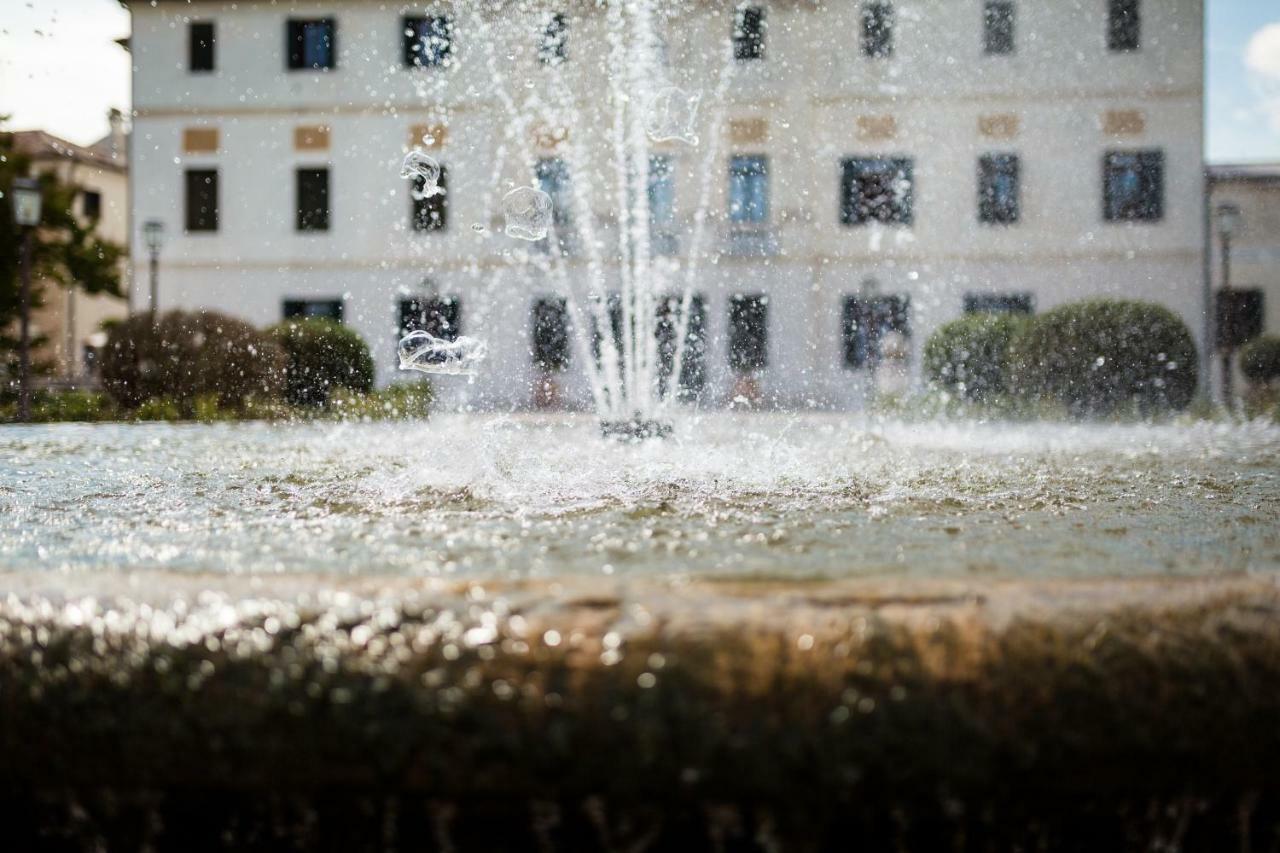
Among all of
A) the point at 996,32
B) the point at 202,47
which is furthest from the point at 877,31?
the point at 202,47

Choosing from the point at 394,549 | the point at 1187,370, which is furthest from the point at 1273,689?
the point at 1187,370

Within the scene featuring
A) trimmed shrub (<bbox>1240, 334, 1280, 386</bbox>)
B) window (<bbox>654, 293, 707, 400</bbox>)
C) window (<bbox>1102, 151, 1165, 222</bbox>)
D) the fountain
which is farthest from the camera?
window (<bbox>654, 293, 707, 400</bbox>)

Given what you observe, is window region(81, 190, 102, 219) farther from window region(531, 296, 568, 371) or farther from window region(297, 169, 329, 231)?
window region(531, 296, 568, 371)

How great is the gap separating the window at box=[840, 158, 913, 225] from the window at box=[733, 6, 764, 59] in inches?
97.4

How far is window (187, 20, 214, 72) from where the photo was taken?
1906 cm

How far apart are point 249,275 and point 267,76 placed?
140 inches

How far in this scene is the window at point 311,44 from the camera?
18781 mm

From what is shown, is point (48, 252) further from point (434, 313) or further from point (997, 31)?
point (997, 31)

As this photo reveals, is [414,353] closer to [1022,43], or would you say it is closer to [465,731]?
[1022,43]

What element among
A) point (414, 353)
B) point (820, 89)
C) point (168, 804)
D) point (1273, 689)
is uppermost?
point (820, 89)

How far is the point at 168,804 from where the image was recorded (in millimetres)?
934

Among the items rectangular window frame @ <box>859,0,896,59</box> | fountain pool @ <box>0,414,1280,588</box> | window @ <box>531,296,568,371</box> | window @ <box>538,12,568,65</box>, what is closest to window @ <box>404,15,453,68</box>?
window @ <box>538,12,568,65</box>

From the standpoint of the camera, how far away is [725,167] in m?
18.2

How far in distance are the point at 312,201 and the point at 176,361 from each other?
7954mm
